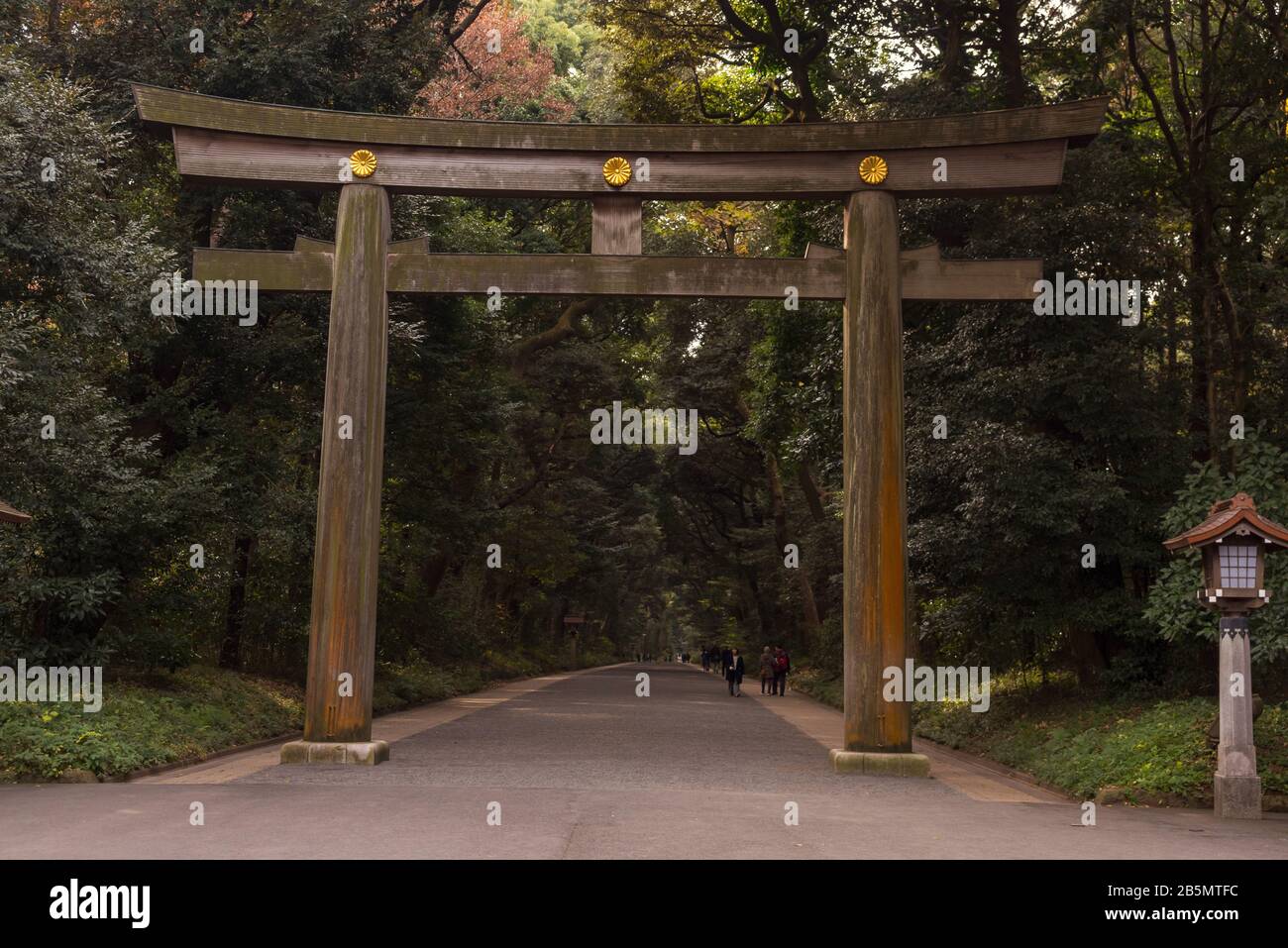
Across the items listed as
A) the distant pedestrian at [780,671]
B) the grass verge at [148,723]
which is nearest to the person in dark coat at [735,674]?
the distant pedestrian at [780,671]

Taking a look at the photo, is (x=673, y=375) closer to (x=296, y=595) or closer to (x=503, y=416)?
(x=503, y=416)

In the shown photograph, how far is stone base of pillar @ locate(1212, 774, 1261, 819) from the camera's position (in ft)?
33.8

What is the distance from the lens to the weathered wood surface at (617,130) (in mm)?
12875

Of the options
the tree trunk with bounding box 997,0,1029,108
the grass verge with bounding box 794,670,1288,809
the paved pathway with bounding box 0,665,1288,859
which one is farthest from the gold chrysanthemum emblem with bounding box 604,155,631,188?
the tree trunk with bounding box 997,0,1029,108

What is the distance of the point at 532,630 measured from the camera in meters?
53.4

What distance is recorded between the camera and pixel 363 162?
13188 mm

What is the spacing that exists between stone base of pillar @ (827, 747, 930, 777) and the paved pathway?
271 mm

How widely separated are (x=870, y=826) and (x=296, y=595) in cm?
1509

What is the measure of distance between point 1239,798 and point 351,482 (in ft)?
31.2

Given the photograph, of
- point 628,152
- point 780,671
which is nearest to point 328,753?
point 628,152

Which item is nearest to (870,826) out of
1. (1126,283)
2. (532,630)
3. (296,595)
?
(1126,283)

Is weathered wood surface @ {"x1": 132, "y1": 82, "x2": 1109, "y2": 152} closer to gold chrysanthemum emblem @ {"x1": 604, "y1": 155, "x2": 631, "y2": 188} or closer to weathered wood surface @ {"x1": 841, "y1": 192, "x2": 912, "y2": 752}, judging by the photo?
gold chrysanthemum emblem @ {"x1": 604, "y1": 155, "x2": 631, "y2": 188}

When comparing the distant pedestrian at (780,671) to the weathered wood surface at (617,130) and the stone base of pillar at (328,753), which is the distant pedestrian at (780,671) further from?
the weathered wood surface at (617,130)

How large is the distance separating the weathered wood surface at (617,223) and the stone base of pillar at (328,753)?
622 centimetres
